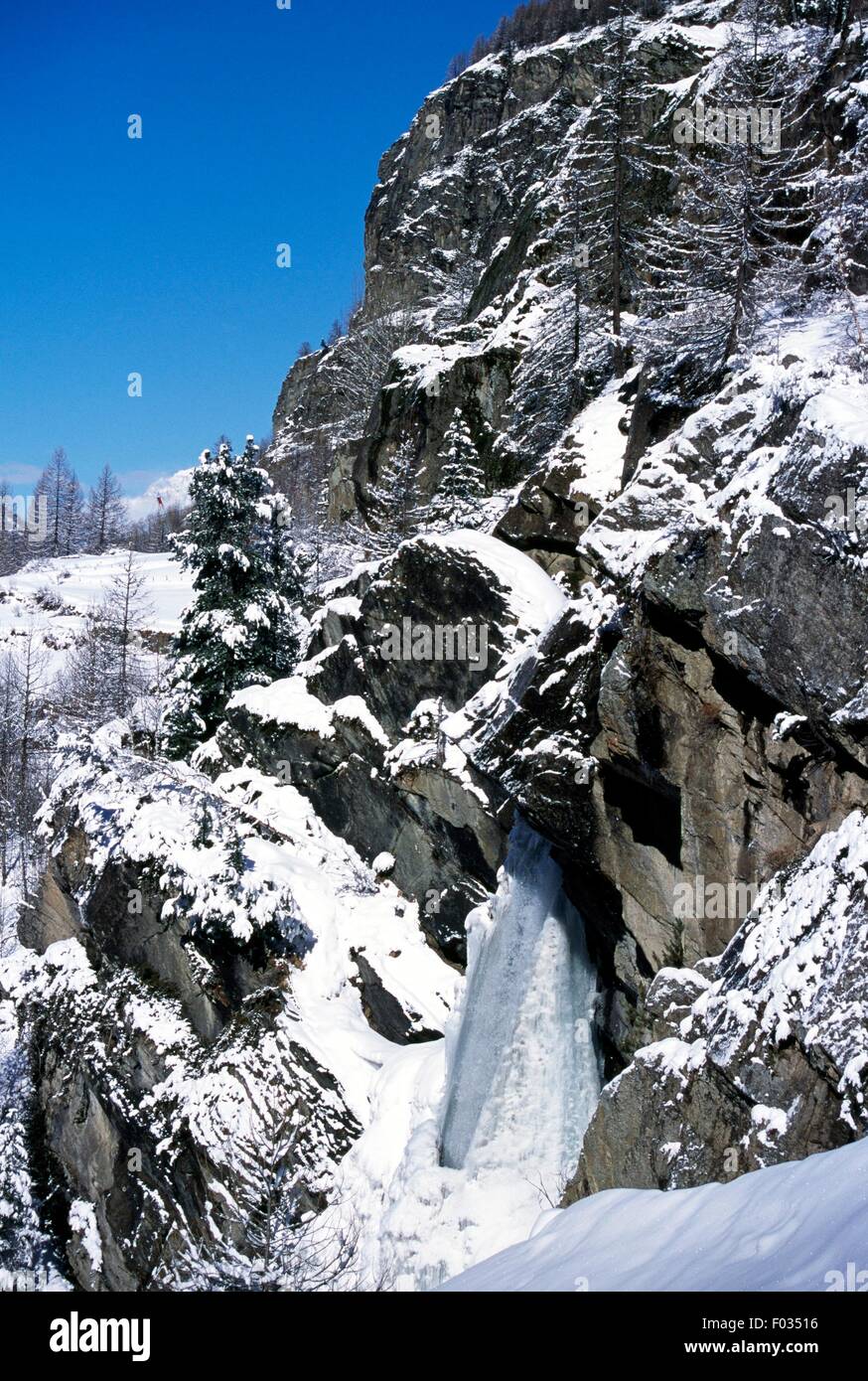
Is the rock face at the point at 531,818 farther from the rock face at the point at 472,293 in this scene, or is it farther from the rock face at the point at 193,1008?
the rock face at the point at 472,293

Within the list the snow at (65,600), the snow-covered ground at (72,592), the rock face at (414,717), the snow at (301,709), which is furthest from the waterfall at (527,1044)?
the snow-covered ground at (72,592)

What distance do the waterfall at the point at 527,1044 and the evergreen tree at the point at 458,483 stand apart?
47.3 feet

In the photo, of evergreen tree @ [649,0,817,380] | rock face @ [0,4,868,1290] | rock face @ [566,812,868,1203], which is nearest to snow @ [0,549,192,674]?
rock face @ [0,4,868,1290]

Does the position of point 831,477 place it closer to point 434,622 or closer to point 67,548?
point 434,622

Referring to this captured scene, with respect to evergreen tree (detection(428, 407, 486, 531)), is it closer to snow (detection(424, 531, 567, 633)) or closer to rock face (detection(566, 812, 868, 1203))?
snow (detection(424, 531, 567, 633))

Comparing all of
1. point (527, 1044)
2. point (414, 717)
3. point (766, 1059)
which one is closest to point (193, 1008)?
point (414, 717)

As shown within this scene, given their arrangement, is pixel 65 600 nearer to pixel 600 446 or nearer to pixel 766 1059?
pixel 600 446

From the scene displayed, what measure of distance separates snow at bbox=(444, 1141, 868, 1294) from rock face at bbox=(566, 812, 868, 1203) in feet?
2.26

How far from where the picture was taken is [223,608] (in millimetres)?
26594

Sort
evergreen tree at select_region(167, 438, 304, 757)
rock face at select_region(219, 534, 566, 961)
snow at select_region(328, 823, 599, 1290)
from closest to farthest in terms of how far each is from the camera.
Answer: snow at select_region(328, 823, 599, 1290) < rock face at select_region(219, 534, 566, 961) < evergreen tree at select_region(167, 438, 304, 757)

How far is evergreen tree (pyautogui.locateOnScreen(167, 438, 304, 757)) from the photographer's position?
85.7 feet

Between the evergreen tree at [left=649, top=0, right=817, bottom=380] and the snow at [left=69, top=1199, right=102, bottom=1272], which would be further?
the evergreen tree at [left=649, top=0, right=817, bottom=380]

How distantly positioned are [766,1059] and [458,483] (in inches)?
887

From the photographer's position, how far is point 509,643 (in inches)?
703
